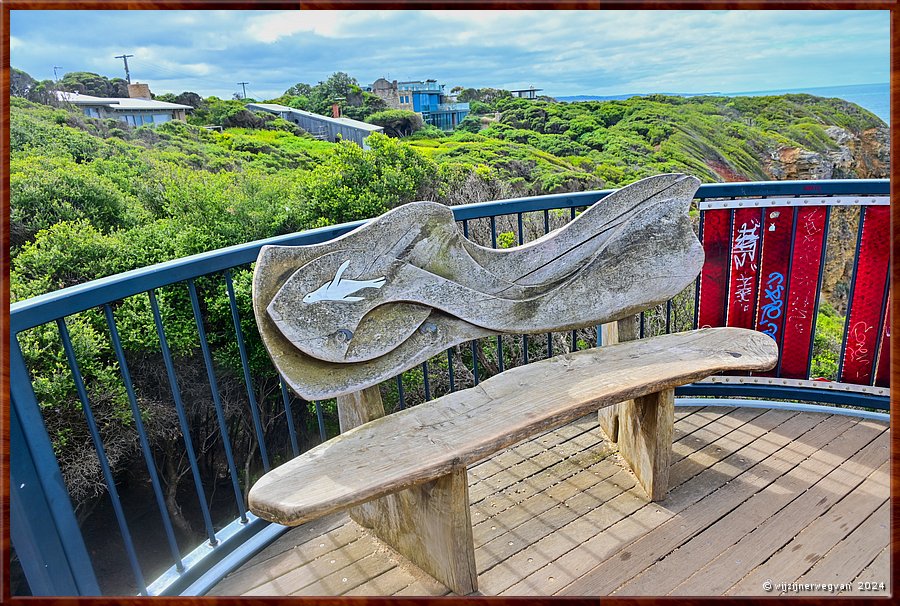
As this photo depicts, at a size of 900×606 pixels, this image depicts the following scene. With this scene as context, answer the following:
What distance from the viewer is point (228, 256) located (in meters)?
1.94

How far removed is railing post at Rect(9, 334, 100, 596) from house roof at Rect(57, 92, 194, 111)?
643 inches

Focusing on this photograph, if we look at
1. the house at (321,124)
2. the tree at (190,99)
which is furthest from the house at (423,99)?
the tree at (190,99)

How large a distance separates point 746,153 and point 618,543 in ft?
56.7

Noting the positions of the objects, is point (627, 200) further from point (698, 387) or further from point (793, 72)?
point (698, 387)

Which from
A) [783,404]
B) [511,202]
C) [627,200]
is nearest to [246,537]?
[511,202]

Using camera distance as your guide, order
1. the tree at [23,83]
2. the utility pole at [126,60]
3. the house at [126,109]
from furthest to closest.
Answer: the house at [126,109] → the utility pole at [126,60] → the tree at [23,83]

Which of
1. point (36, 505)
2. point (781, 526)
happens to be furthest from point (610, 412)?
point (36, 505)

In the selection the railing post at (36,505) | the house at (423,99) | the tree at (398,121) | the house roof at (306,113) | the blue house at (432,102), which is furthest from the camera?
the blue house at (432,102)

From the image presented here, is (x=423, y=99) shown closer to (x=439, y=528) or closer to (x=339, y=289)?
(x=339, y=289)

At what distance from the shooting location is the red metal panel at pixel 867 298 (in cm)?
266

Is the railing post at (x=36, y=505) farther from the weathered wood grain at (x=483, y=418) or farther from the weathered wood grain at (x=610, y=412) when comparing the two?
the weathered wood grain at (x=610, y=412)

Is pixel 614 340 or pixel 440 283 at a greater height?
pixel 440 283

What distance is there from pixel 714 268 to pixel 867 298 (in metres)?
0.63

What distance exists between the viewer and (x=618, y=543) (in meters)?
2.14
